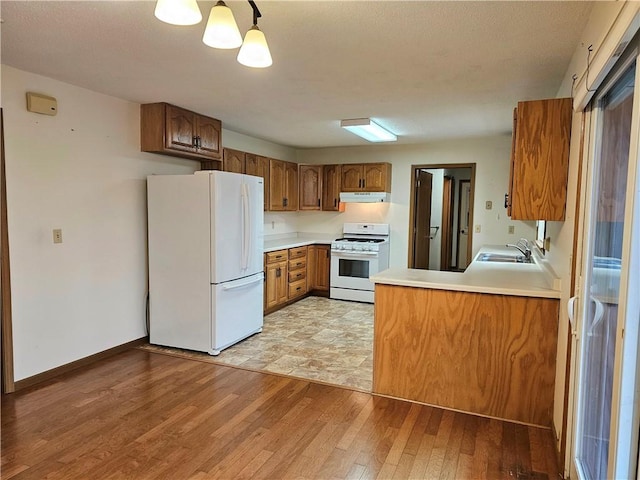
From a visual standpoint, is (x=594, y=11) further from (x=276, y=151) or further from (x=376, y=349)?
(x=276, y=151)

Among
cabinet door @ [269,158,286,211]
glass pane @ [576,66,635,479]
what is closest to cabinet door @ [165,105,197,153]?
cabinet door @ [269,158,286,211]

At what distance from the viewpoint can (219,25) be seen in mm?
1562

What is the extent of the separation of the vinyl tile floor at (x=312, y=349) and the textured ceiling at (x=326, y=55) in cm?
230

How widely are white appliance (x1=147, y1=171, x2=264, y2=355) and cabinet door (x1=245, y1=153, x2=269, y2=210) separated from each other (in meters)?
1.11

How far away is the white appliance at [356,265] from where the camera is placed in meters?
5.71

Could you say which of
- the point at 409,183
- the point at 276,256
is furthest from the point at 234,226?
the point at 409,183

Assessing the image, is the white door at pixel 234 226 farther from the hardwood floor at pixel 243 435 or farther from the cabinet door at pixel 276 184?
the cabinet door at pixel 276 184

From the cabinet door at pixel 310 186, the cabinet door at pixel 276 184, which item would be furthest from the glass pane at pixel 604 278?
the cabinet door at pixel 310 186

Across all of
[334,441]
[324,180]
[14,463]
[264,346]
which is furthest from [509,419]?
[324,180]

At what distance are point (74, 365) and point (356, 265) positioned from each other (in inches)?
143

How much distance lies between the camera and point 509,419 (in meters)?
2.61

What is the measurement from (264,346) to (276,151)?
3297mm

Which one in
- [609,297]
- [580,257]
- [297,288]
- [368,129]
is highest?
[368,129]

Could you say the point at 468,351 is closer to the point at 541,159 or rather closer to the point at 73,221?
the point at 541,159
